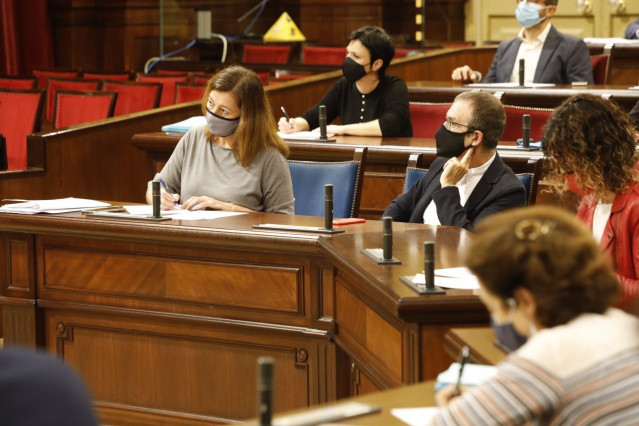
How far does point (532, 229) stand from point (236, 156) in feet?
7.60

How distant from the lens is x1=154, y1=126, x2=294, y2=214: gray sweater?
141 inches

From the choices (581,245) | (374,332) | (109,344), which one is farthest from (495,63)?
(581,245)

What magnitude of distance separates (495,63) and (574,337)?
485 cm

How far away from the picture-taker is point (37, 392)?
1.08 metres

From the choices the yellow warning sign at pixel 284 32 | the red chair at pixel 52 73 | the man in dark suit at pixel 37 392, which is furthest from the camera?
the yellow warning sign at pixel 284 32

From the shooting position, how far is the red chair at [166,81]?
22.3 feet

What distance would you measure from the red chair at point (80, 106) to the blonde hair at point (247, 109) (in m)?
2.57

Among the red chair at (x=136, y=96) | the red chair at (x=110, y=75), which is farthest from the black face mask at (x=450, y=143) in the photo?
the red chair at (x=110, y=75)

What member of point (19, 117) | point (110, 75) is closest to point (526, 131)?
point (19, 117)

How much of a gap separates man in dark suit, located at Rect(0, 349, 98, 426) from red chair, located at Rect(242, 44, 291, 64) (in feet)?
26.1

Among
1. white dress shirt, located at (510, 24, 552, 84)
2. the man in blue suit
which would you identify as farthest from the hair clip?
white dress shirt, located at (510, 24, 552, 84)

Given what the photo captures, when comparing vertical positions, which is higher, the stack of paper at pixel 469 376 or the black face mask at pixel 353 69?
the black face mask at pixel 353 69

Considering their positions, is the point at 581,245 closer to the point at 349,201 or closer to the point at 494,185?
the point at 494,185

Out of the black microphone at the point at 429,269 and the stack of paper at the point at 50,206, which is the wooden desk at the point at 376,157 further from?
the black microphone at the point at 429,269
